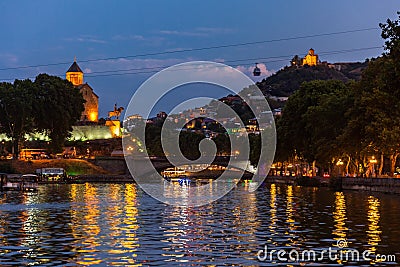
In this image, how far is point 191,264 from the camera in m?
24.1

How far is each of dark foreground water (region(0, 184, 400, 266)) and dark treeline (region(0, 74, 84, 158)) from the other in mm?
72453

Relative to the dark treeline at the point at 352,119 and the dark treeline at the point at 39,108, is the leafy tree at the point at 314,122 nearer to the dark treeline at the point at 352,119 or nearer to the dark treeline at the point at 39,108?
the dark treeline at the point at 352,119

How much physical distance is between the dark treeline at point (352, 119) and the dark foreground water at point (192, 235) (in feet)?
49.0

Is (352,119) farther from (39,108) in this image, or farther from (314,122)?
(39,108)

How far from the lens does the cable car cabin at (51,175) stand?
11907 centimetres

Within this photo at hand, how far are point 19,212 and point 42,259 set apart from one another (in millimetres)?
23584

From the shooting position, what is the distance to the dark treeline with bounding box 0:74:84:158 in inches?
4737

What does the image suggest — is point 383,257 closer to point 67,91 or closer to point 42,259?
point 42,259

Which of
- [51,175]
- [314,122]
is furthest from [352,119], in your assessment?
[51,175]

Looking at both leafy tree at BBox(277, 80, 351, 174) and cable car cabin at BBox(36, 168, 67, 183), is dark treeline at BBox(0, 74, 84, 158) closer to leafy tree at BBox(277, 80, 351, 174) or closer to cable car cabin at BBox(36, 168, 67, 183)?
cable car cabin at BBox(36, 168, 67, 183)

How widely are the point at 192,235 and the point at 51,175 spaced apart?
9328 cm

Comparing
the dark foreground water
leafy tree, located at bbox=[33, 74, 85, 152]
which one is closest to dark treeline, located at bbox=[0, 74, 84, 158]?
leafy tree, located at bbox=[33, 74, 85, 152]

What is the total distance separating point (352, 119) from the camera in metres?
76.2

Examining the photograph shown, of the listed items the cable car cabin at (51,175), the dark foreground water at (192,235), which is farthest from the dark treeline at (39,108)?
the dark foreground water at (192,235)
